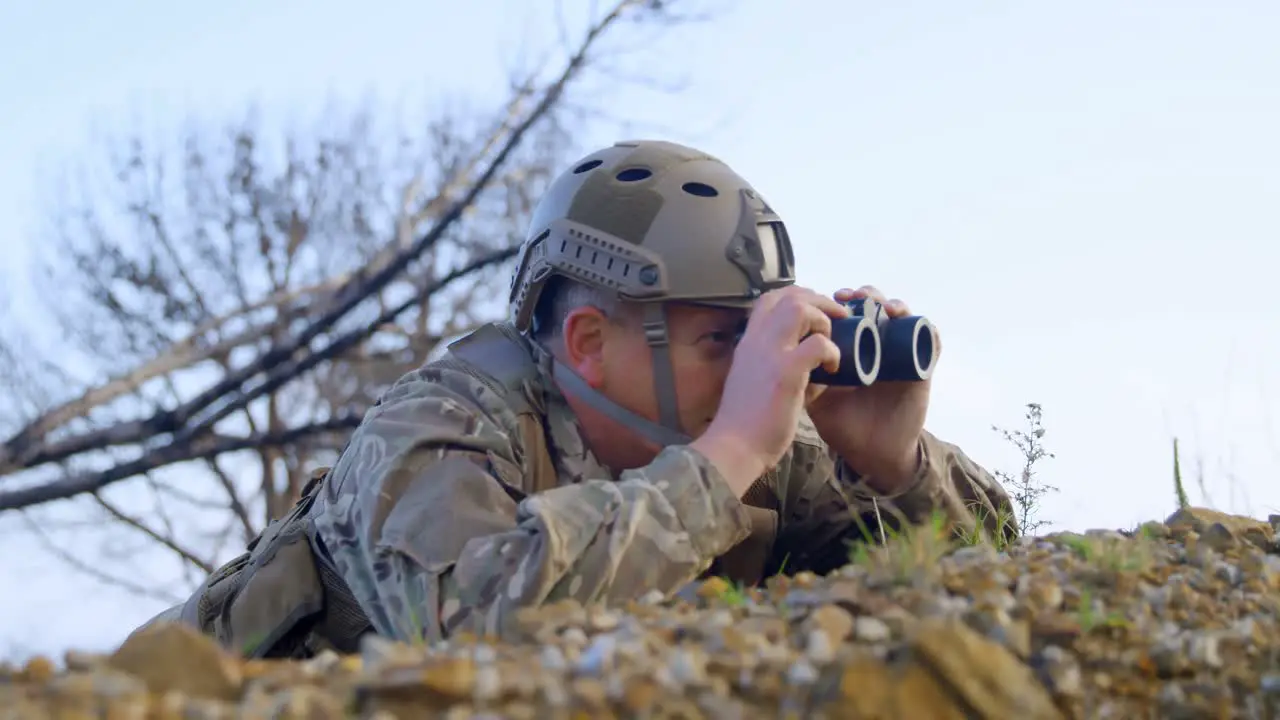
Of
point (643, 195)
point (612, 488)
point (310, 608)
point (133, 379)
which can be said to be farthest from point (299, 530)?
point (133, 379)

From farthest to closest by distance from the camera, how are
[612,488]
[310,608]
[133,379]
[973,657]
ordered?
[133,379] < [310,608] < [612,488] < [973,657]

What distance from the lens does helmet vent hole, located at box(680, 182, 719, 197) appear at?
3.43 m

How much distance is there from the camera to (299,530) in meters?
3.33

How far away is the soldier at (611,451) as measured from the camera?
2701mm

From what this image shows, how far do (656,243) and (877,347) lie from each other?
1.93 feet

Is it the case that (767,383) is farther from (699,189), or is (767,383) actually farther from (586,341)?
(699,189)

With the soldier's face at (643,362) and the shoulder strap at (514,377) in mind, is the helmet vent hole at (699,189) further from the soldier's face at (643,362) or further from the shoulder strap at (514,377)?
the shoulder strap at (514,377)

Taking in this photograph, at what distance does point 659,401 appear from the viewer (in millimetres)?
3279

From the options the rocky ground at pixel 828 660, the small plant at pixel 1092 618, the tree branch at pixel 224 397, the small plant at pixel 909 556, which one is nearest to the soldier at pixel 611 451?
the rocky ground at pixel 828 660

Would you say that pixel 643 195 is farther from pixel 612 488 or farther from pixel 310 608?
pixel 310 608

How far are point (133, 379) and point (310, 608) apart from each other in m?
9.06

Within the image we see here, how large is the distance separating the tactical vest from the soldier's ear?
118 millimetres

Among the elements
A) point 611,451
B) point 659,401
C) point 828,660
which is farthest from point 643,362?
point 828,660

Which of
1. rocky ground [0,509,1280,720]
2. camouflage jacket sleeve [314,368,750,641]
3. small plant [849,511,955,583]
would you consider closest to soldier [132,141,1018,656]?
camouflage jacket sleeve [314,368,750,641]
